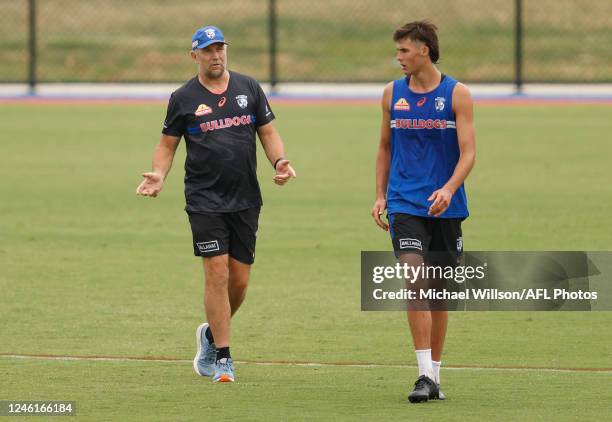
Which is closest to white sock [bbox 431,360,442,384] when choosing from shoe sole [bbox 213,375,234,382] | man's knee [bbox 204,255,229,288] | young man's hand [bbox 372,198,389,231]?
young man's hand [bbox 372,198,389,231]

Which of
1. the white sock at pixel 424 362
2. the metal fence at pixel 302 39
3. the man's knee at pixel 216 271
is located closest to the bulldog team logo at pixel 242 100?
the man's knee at pixel 216 271

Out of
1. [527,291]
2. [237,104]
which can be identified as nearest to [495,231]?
[527,291]

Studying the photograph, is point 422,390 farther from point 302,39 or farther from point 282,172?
point 302,39

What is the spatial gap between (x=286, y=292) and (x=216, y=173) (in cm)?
335

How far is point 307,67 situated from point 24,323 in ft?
90.5

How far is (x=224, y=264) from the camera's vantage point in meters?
9.53

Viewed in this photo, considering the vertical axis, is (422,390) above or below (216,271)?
below

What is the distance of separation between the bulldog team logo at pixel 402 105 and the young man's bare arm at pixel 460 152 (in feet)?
0.91

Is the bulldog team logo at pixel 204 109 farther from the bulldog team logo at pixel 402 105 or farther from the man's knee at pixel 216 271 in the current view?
the bulldog team logo at pixel 402 105

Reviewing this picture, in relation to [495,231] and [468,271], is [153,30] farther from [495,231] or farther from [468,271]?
[468,271]

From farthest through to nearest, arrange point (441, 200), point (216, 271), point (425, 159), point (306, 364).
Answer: point (306, 364) → point (216, 271) → point (425, 159) → point (441, 200)

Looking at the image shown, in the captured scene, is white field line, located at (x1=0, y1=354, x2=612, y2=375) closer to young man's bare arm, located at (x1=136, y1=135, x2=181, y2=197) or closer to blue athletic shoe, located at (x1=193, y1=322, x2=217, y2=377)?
blue athletic shoe, located at (x1=193, y1=322, x2=217, y2=377)

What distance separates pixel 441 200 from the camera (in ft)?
28.2

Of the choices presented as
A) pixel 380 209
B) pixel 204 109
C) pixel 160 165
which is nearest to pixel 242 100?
pixel 204 109
